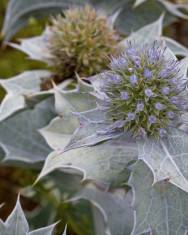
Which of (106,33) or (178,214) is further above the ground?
(106,33)

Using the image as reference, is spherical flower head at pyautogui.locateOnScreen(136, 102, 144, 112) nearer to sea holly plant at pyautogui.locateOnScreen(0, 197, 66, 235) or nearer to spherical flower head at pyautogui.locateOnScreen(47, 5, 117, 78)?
sea holly plant at pyautogui.locateOnScreen(0, 197, 66, 235)

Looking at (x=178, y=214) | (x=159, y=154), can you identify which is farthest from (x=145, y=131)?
(x=178, y=214)

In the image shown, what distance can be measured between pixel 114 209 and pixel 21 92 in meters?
0.42

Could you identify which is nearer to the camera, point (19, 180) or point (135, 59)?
point (135, 59)

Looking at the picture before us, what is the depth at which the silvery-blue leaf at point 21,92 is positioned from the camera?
1.41 meters

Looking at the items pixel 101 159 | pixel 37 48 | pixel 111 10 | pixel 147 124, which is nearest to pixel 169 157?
pixel 147 124

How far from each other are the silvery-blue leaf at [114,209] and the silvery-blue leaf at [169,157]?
37 cm

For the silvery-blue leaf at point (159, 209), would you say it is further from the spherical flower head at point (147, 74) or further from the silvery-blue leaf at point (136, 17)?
the silvery-blue leaf at point (136, 17)

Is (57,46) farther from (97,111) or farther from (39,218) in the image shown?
(39,218)

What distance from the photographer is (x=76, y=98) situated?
1298 mm

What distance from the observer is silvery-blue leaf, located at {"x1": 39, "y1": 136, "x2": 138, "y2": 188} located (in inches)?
46.4

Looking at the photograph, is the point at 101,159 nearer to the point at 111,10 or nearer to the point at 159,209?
the point at 159,209

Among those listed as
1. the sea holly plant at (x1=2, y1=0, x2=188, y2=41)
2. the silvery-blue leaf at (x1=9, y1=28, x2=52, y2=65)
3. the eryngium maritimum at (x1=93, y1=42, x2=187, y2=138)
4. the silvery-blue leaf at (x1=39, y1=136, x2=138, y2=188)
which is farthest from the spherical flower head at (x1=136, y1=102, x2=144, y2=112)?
the sea holly plant at (x1=2, y1=0, x2=188, y2=41)

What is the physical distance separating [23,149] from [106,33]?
43 centimetres
